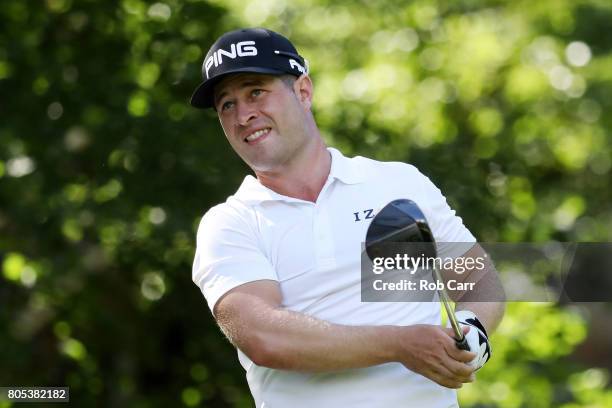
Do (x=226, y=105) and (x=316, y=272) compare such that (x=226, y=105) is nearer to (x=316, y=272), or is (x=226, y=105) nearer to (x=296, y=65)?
(x=296, y=65)

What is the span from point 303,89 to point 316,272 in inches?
27.6

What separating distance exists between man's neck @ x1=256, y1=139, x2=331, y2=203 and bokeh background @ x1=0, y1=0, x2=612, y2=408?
9.20 feet

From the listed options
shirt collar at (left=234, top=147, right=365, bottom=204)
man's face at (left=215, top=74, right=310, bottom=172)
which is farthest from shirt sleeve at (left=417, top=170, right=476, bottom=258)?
man's face at (left=215, top=74, right=310, bottom=172)

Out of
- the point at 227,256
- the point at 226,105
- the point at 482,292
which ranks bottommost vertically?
the point at 482,292

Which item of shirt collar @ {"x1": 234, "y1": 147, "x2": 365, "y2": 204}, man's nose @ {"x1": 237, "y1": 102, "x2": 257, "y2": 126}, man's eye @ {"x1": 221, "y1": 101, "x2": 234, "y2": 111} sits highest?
man's eye @ {"x1": 221, "y1": 101, "x2": 234, "y2": 111}

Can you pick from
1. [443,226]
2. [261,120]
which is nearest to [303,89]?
[261,120]

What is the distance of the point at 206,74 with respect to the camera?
3.15 metres

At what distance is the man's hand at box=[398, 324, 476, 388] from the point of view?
260 cm

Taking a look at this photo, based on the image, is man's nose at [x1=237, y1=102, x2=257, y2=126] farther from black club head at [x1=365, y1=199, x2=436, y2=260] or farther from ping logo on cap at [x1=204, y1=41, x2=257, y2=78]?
black club head at [x1=365, y1=199, x2=436, y2=260]

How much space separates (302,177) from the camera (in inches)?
123

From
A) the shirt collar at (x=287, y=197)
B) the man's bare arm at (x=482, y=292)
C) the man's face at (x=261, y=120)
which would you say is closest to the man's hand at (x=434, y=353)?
the man's bare arm at (x=482, y=292)

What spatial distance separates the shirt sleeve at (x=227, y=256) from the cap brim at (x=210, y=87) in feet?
1.22

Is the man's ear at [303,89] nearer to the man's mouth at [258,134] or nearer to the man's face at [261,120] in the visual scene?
the man's face at [261,120]

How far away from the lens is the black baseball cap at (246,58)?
10.1 feet
